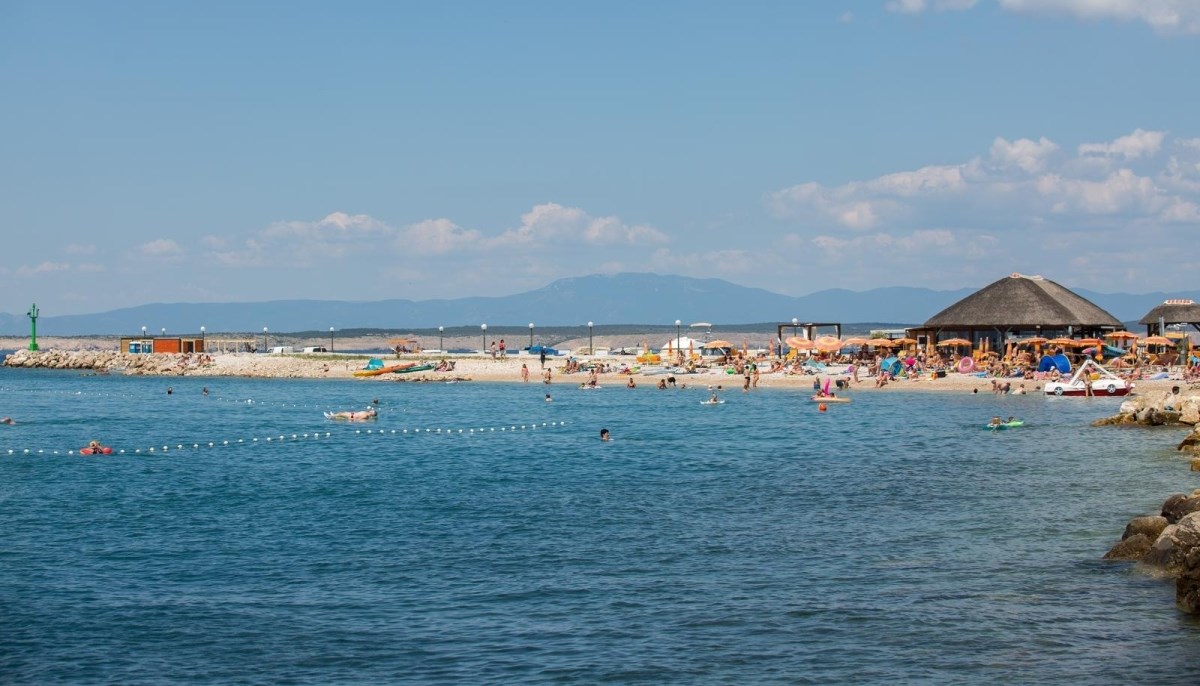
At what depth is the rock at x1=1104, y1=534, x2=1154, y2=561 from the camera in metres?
17.8

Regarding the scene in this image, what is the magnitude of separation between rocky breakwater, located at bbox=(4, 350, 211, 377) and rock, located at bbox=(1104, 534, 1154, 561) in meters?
82.5

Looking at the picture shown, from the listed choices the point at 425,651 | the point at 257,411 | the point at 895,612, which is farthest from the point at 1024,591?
the point at 257,411

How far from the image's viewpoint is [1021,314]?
6638 centimetres

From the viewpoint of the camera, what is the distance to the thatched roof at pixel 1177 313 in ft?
221

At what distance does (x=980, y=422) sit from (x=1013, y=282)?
2831cm

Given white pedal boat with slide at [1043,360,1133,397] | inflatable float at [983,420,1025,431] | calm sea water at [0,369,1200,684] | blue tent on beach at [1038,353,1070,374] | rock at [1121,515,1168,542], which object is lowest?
calm sea water at [0,369,1200,684]

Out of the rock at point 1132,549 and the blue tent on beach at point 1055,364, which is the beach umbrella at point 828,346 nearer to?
the blue tent on beach at point 1055,364

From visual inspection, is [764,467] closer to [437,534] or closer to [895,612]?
[437,534]

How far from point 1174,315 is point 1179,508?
5540cm

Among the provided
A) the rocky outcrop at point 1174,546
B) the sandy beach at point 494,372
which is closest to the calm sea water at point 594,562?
the rocky outcrop at point 1174,546

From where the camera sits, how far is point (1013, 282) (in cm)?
6938

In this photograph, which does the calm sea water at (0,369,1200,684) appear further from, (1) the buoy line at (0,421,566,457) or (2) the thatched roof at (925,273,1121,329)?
(2) the thatched roof at (925,273,1121,329)

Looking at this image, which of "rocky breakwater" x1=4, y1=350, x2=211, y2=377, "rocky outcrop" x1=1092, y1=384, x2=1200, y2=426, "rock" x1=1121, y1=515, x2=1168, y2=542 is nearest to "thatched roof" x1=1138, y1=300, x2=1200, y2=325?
"rocky outcrop" x1=1092, y1=384, x2=1200, y2=426

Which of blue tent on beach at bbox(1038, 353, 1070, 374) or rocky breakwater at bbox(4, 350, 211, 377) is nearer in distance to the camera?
blue tent on beach at bbox(1038, 353, 1070, 374)
